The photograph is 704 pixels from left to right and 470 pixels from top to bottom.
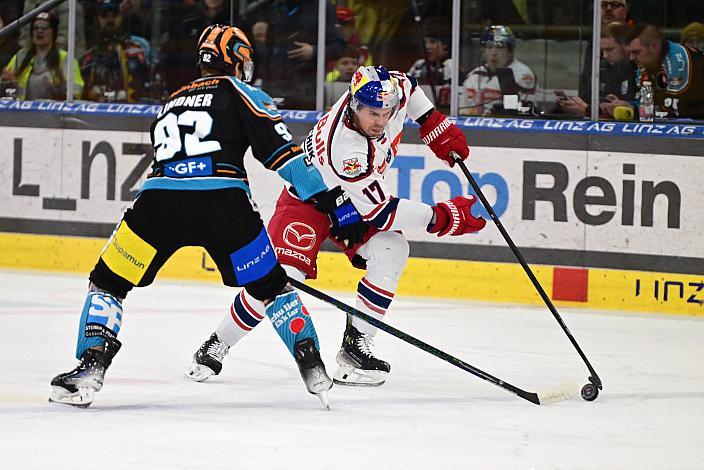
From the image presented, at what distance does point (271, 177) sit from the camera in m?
8.44

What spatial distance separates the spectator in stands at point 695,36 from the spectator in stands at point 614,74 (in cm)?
33

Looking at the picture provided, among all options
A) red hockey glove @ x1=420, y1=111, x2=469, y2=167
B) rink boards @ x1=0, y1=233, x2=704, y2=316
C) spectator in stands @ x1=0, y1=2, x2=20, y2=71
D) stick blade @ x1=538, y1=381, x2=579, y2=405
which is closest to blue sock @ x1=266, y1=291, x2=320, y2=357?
stick blade @ x1=538, y1=381, x2=579, y2=405

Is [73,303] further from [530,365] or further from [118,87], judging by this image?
[530,365]

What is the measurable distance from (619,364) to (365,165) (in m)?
1.51

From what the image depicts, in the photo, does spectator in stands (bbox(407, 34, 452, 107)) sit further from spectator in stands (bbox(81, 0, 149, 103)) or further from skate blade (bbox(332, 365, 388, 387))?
skate blade (bbox(332, 365, 388, 387))

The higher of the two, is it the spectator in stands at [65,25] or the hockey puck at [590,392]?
the spectator in stands at [65,25]

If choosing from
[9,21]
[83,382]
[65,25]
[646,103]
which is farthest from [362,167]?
[9,21]

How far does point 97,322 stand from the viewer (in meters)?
4.57

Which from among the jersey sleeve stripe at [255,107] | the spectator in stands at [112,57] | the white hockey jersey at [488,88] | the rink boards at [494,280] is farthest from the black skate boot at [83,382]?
the spectator in stands at [112,57]

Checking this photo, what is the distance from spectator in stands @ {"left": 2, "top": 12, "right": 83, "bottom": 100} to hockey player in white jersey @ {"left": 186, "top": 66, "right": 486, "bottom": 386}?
4.04 m

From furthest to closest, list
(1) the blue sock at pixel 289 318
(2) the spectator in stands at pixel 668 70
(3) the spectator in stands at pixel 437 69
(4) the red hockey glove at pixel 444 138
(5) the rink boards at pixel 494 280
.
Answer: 1. (3) the spectator in stands at pixel 437 69
2. (2) the spectator in stands at pixel 668 70
3. (5) the rink boards at pixel 494 280
4. (4) the red hockey glove at pixel 444 138
5. (1) the blue sock at pixel 289 318

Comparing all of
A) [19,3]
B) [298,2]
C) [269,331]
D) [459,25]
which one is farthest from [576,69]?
[19,3]

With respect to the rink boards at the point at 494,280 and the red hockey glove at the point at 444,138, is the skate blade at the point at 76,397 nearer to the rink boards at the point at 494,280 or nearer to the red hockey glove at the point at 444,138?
the red hockey glove at the point at 444,138

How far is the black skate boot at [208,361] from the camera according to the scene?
5.21m
